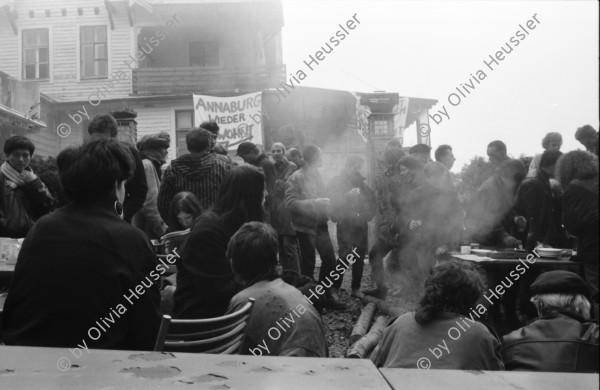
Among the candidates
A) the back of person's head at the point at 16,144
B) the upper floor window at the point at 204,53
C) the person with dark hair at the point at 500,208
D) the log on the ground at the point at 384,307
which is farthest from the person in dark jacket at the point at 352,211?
the upper floor window at the point at 204,53

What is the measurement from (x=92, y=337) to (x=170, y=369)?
80 cm

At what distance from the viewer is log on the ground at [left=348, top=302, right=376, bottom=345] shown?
4801 mm

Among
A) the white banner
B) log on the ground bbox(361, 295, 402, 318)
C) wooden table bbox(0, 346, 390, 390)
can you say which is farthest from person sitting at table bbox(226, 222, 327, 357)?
the white banner

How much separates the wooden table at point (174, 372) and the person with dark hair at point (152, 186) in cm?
339

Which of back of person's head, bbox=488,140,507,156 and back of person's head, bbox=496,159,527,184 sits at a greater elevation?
back of person's head, bbox=488,140,507,156

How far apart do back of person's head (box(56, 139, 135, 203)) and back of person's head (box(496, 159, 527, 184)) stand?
13.5 feet

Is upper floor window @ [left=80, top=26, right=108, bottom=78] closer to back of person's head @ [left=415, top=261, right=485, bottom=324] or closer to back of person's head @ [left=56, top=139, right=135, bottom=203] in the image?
back of person's head @ [left=56, top=139, right=135, bottom=203]

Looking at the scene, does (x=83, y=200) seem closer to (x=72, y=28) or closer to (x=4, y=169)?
(x=4, y=169)

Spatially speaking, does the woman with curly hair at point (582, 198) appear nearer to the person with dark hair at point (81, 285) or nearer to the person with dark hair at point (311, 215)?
the person with dark hair at point (81, 285)

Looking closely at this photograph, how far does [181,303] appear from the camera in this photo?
3105mm

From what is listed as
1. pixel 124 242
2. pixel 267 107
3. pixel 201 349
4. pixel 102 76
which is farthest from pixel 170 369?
pixel 102 76

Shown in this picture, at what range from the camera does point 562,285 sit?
2539 mm

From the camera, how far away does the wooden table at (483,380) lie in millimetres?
1197

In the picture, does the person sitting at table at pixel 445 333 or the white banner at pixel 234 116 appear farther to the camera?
the white banner at pixel 234 116
